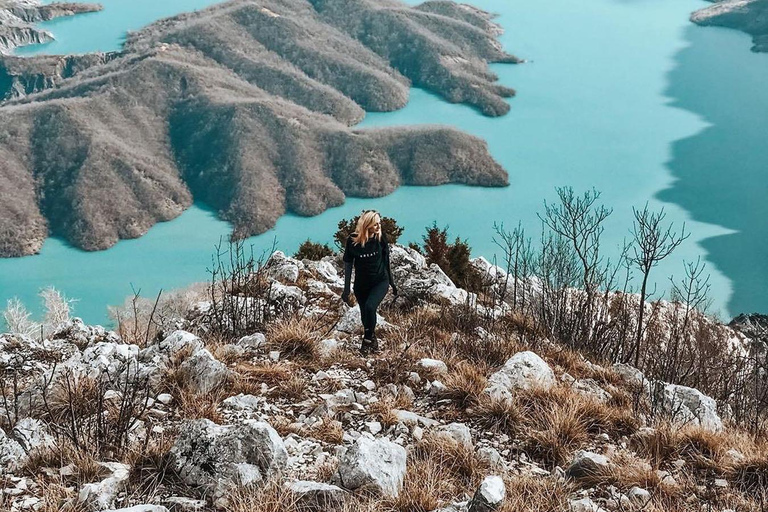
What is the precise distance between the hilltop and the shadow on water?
67.6 meters

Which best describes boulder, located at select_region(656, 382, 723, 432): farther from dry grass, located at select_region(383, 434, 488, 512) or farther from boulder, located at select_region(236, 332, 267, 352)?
boulder, located at select_region(236, 332, 267, 352)

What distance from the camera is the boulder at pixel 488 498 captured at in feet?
12.8

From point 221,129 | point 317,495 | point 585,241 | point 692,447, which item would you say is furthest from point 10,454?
point 221,129

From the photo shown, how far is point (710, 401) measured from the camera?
699 cm

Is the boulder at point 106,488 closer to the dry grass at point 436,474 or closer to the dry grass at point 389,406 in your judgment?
the dry grass at point 436,474

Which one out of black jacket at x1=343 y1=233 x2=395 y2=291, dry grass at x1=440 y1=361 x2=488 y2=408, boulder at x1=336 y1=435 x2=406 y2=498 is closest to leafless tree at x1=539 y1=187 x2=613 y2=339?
black jacket at x1=343 y1=233 x2=395 y2=291

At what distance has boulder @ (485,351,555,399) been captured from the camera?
6.05 m

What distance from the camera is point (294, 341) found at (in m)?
7.19

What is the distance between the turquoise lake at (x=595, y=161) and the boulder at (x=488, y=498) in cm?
6337

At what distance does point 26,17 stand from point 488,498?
18475 cm

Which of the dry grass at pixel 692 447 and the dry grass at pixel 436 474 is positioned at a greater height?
the dry grass at pixel 436 474

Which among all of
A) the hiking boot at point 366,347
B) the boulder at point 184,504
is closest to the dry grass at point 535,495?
the boulder at point 184,504

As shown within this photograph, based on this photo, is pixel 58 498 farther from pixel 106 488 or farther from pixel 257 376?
pixel 257 376

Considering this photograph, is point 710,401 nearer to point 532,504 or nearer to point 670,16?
point 532,504
